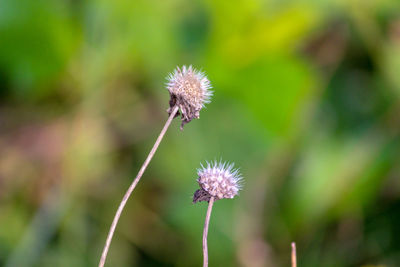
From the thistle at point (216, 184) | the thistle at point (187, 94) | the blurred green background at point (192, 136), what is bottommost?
the thistle at point (216, 184)

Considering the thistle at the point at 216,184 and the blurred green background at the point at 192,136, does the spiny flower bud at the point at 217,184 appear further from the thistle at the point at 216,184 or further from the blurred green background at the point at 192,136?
the blurred green background at the point at 192,136

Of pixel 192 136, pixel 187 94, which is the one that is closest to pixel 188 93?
pixel 187 94

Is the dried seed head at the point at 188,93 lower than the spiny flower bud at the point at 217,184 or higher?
higher

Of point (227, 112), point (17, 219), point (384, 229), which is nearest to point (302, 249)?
point (384, 229)

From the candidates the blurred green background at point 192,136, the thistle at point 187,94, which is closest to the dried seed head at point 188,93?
the thistle at point 187,94

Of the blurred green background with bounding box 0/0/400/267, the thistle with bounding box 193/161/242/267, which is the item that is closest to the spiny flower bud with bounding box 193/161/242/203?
the thistle with bounding box 193/161/242/267

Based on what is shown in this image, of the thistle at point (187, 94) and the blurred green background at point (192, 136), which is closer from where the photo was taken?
the thistle at point (187, 94)

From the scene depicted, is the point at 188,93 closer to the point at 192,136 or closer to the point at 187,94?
the point at 187,94
